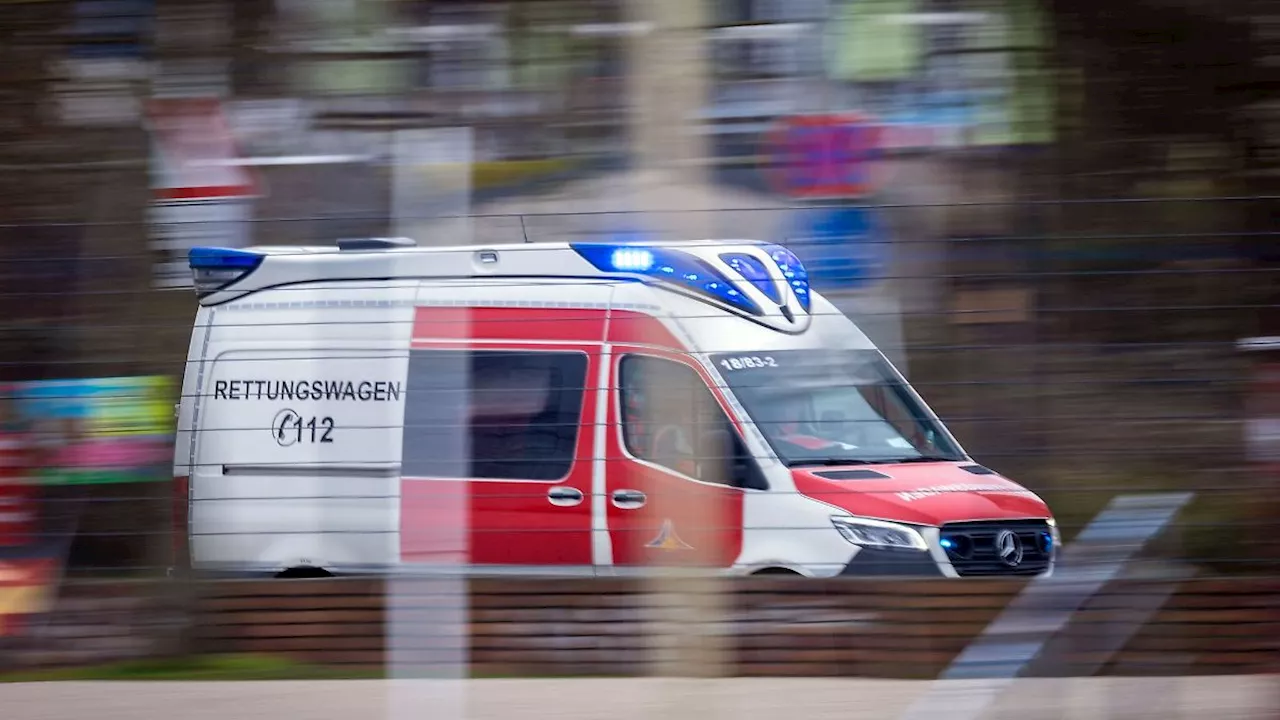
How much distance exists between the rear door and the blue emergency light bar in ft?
2.40

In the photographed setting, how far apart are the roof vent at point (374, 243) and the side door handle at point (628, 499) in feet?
3.57

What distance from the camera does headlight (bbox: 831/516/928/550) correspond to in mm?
4312

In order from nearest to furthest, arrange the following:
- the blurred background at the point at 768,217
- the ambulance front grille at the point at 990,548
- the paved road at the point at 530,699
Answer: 1. the blurred background at the point at 768,217
2. the paved road at the point at 530,699
3. the ambulance front grille at the point at 990,548

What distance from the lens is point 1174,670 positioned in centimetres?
385

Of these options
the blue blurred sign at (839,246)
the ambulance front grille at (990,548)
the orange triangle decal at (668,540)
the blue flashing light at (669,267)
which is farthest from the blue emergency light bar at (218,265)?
the ambulance front grille at (990,548)

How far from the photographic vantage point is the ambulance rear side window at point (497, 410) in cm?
421

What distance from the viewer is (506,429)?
181 inches

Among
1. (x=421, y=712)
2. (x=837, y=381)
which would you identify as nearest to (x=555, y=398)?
(x=837, y=381)

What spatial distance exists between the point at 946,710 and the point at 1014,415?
34.5 inches

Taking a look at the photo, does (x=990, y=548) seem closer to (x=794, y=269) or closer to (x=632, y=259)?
(x=794, y=269)

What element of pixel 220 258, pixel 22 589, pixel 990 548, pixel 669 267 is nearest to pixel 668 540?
pixel 669 267

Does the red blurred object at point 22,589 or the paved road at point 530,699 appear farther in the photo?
the red blurred object at point 22,589

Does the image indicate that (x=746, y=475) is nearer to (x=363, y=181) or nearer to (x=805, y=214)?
(x=805, y=214)

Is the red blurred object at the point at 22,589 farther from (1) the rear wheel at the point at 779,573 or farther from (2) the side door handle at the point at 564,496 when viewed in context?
(1) the rear wheel at the point at 779,573
